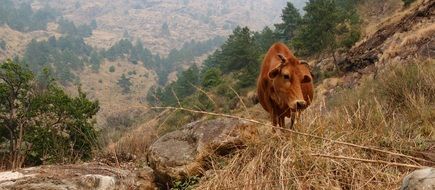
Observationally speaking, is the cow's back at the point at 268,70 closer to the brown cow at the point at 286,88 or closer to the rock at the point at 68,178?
the brown cow at the point at 286,88

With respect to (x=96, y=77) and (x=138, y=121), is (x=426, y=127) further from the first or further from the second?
(x=96, y=77)

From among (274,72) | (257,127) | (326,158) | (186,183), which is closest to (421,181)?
(326,158)

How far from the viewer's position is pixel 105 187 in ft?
18.3

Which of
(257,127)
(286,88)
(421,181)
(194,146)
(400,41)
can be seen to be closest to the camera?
(421,181)

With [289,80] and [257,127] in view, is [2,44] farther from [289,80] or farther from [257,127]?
[257,127]

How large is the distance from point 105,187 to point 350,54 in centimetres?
3005

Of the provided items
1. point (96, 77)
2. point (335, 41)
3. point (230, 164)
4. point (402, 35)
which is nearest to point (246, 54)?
point (335, 41)

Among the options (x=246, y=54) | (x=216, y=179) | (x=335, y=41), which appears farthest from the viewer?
(x=246, y=54)

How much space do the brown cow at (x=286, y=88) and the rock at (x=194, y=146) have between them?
0.56 metres

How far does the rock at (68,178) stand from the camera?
205 inches

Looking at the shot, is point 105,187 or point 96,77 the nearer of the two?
point 105,187

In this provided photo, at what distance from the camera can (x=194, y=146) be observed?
22.0 feet

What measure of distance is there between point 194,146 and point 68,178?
1.89 meters

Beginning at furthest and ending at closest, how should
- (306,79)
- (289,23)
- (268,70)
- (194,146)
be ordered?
(289,23)
(268,70)
(194,146)
(306,79)
